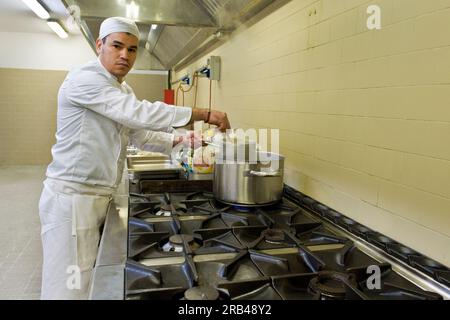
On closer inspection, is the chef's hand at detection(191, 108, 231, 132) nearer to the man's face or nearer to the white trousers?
the man's face

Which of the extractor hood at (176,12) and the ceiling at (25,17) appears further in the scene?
the ceiling at (25,17)

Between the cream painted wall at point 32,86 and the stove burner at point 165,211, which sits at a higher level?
the cream painted wall at point 32,86

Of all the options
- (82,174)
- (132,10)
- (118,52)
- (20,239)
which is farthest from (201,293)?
(20,239)

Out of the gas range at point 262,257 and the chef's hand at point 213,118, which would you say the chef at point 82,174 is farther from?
the gas range at point 262,257

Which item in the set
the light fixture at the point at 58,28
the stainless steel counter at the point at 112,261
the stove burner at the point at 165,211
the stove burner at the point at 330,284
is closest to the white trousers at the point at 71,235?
the stainless steel counter at the point at 112,261

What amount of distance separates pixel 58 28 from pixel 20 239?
364 cm

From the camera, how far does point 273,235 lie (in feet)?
3.69

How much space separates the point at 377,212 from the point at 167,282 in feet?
2.28

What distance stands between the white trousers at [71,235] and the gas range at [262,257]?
0.20m

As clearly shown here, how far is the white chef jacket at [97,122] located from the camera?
131 cm

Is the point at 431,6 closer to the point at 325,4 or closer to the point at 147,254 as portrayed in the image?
the point at 325,4

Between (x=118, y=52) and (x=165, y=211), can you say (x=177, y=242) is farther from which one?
(x=118, y=52)

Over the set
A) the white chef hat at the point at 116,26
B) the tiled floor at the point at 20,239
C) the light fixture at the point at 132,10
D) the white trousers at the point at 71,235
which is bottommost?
the tiled floor at the point at 20,239
